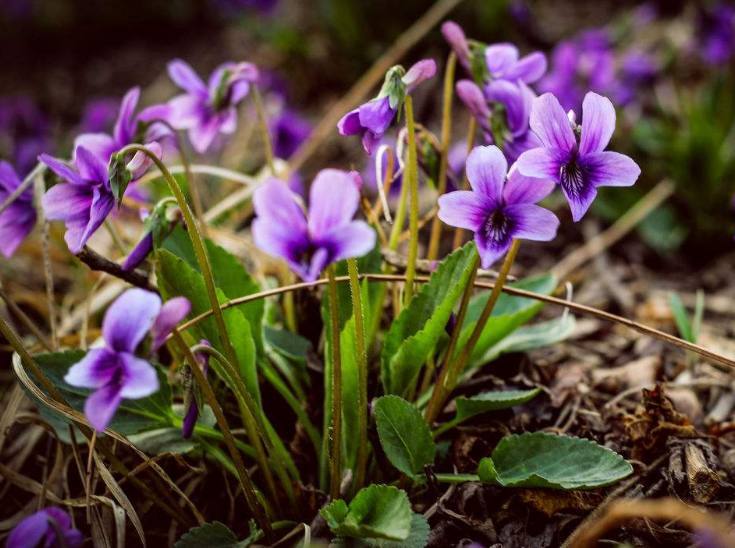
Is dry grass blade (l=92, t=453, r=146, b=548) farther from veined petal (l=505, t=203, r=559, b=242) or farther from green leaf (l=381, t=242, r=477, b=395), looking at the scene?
veined petal (l=505, t=203, r=559, b=242)

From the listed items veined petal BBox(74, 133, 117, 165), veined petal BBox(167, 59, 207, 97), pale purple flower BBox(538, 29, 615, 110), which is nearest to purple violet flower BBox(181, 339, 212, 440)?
veined petal BBox(74, 133, 117, 165)

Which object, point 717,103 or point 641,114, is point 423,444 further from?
point 641,114

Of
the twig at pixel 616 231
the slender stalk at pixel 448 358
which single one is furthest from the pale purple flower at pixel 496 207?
the twig at pixel 616 231

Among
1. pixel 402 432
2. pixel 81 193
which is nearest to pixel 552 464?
pixel 402 432

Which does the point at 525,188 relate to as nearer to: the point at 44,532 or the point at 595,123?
the point at 595,123

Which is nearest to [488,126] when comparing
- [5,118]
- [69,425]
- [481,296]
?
[481,296]
